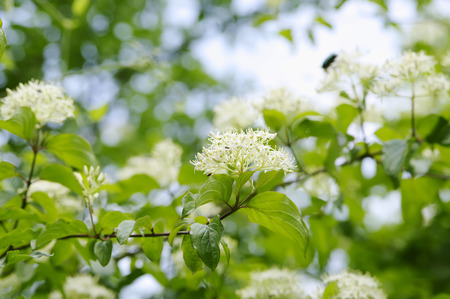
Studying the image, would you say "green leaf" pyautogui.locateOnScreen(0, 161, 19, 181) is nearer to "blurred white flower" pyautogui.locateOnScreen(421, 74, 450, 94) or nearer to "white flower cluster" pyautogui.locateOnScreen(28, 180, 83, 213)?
"white flower cluster" pyautogui.locateOnScreen(28, 180, 83, 213)

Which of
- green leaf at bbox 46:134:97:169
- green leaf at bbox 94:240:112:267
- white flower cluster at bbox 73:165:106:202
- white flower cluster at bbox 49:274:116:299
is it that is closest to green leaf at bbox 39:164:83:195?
green leaf at bbox 46:134:97:169

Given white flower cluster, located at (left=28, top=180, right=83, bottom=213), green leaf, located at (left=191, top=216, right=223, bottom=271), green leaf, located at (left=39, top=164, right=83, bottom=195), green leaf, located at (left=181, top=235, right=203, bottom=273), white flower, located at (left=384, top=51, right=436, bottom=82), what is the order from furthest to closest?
white flower cluster, located at (left=28, top=180, right=83, bottom=213), white flower, located at (left=384, top=51, right=436, bottom=82), green leaf, located at (left=39, top=164, right=83, bottom=195), green leaf, located at (left=181, top=235, right=203, bottom=273), green leaf, located at (left=191, top=216, right=223, bottom=271)

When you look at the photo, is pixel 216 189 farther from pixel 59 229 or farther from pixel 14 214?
pixel 14 214

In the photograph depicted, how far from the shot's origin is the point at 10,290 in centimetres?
171

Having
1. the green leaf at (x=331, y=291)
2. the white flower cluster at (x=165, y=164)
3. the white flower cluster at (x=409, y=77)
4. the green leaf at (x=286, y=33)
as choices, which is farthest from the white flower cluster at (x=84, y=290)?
the green leaf at (x=286, y=33)

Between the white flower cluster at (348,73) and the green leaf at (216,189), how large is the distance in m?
0.76

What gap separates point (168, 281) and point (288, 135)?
71 cm

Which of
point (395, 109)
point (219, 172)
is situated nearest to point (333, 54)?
point (219, 172)

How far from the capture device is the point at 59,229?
0.99 metres

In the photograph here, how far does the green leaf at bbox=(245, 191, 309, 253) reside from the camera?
91cm

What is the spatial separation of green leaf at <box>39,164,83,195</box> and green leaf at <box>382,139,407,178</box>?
3.11 feet

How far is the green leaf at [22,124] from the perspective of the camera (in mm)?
1146

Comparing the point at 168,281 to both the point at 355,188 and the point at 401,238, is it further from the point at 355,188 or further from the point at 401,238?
the point at 401,238

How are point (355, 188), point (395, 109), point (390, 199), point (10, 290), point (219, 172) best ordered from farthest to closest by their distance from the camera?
point (395, 109)
point (390, 199)
point (355, 188)
point (10, 290)
point (219, 172)
